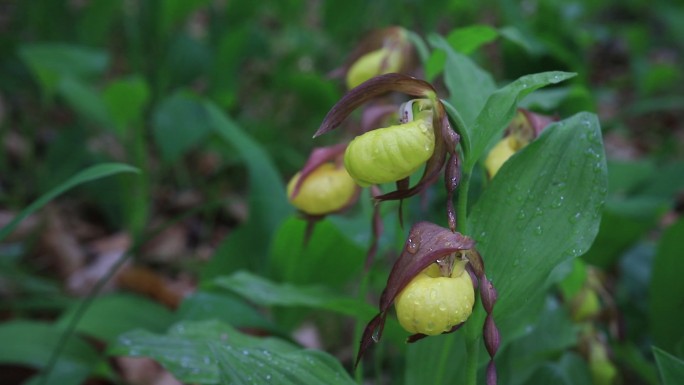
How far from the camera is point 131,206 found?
6.99ft

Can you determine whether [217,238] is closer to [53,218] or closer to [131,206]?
[131,206]

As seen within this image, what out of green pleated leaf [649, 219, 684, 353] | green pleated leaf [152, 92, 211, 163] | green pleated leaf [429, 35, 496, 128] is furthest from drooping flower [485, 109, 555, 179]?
green pleated leaf [152, 92, 211, 163]

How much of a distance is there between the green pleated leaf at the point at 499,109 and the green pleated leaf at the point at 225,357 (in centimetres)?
36

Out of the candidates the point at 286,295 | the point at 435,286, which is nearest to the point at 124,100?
the point at 286,295

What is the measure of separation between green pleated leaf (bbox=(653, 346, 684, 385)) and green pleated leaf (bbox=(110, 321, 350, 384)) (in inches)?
17.2

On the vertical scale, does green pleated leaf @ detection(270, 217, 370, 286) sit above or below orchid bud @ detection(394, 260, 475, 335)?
below

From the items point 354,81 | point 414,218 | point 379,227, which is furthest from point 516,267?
point 414,218

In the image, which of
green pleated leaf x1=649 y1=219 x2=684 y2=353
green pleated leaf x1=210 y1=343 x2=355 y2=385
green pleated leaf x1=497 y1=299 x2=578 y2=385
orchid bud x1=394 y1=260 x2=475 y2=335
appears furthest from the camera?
green pleated leaf x1=649 y1=219 x2=684 y2=353

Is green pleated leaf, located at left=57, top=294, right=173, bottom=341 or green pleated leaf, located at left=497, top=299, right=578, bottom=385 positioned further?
green pleated leaf, located at left=57, top=294, right=173, bottom=341

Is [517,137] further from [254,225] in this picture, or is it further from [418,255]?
[254,225]

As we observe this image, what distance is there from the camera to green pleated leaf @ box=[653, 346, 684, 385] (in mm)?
900

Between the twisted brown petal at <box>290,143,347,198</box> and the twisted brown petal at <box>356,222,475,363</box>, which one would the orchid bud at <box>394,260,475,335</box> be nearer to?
the twisted brown petal at <box>356,222,475,363</box>

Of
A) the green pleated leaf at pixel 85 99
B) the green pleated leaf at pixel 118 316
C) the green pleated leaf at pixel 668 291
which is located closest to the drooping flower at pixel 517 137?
the green pleated leaf at pixel 668 291

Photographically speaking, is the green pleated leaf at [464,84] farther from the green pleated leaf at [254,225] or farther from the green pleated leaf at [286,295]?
the green pleated leaf at [254,225]
